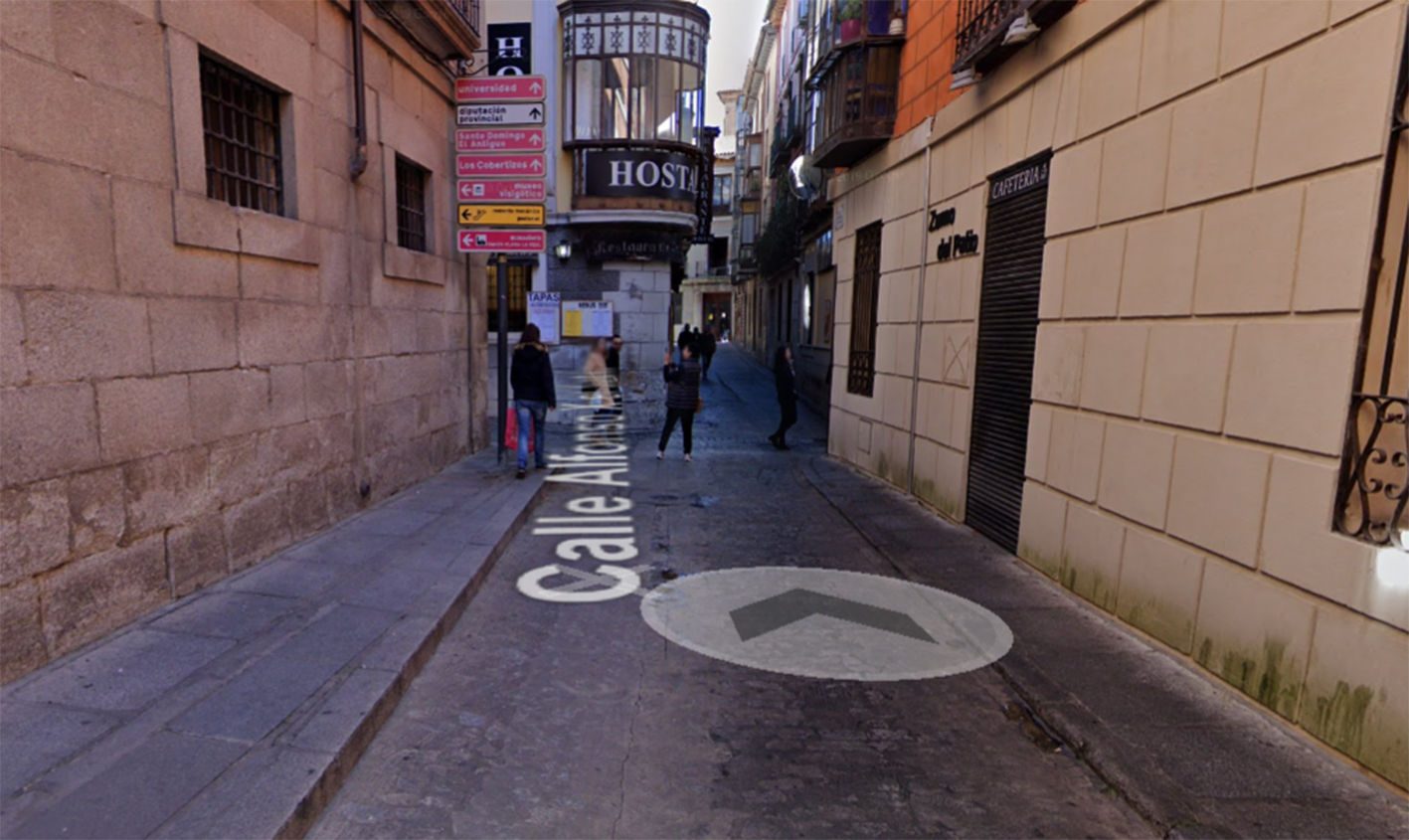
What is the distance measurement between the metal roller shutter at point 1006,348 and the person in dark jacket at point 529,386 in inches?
200

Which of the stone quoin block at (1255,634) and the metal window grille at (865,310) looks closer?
the stone quoin block at (1255,634)

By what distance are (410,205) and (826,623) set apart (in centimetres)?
682

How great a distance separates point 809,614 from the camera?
17.2ft

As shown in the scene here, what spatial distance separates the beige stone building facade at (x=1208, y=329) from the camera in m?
3.39

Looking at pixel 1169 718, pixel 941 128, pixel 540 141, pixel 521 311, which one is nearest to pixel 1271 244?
pixel 1169 718

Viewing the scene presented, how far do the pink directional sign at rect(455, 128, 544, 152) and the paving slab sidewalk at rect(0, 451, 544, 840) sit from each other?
5.33 metres

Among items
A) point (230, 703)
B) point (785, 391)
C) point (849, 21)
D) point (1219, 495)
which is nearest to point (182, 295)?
point (230, 703)

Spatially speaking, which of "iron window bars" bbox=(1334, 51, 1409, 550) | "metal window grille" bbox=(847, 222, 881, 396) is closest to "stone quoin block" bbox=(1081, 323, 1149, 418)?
"iron window bars" bbox=(1334, 51, 1409, 550)

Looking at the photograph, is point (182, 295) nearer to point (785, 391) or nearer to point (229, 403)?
point (229, 403)

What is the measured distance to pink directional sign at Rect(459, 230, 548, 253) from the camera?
28.8 ft

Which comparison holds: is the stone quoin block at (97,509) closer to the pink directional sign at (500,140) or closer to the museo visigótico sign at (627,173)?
the pink directional sign at (500,140)

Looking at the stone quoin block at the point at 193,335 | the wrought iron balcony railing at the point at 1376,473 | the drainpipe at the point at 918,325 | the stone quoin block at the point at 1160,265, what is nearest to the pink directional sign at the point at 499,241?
the stone quoin block at the point at 193,335

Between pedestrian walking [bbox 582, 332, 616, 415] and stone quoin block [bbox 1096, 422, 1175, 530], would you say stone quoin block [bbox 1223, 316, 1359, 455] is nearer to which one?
stone quoin block [bbox 1096, 422, 1175, 530]

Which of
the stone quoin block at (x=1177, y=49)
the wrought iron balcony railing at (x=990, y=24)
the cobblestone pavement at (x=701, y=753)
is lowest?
the cobblestone pavement at (x=701, y=753)
